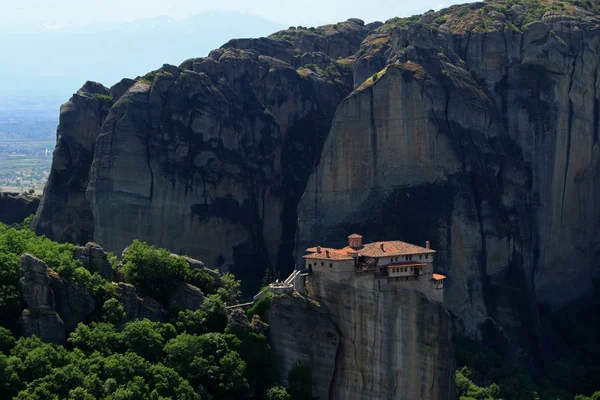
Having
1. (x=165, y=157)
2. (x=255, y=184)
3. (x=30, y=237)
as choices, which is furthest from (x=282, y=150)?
(x=30, y=237)

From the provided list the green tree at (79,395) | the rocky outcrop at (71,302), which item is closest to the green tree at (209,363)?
the rocky outcrop at (71,302)

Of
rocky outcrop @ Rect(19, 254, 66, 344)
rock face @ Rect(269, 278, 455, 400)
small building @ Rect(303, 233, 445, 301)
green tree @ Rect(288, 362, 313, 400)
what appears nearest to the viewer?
rocky outcrop @ Rect(19, 254, 66, 344)

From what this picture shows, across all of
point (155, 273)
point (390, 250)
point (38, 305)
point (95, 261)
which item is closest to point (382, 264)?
point (390, 250)

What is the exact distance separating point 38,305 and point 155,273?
9084mm

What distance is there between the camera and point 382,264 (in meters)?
72.9

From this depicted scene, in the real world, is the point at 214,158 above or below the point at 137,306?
above

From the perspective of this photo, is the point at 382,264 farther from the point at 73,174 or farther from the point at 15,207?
the point at 15,207

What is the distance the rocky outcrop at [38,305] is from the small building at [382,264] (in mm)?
15061

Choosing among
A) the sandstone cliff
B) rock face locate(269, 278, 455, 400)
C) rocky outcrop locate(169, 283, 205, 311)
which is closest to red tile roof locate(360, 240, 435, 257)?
rock face locate(269, 278, 455, 400)

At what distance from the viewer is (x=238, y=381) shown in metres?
68.3

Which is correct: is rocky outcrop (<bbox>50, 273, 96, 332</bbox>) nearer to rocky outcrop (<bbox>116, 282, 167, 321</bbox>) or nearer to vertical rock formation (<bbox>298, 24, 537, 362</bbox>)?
rocky outcrop (<bbox>116, 282, 167, 321</bbox>)

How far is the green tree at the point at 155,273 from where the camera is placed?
7312 centimetres

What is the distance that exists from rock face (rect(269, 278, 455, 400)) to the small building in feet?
2.54

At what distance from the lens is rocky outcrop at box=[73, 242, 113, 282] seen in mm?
71438
